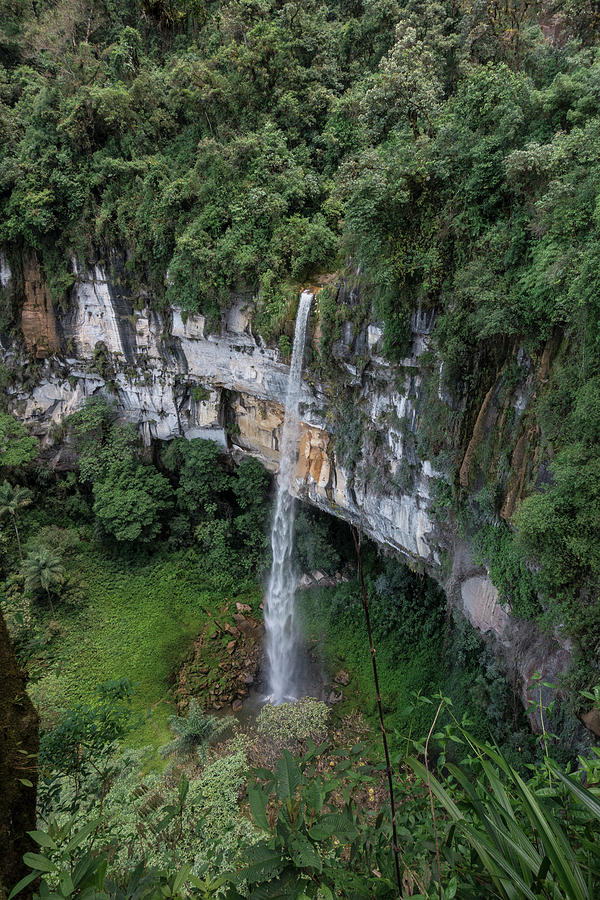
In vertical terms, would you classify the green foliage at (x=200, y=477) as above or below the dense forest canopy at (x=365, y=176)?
below

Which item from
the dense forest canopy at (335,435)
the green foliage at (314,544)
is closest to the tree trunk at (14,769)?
the dense forest canopy at (335,435)

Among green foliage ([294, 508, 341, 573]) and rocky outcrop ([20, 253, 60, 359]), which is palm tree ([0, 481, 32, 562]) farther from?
green foliage ([294, 508, 341, 573])

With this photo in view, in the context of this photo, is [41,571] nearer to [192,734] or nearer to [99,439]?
[99,439]

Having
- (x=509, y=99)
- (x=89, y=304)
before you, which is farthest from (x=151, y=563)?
(x=509, y=99)

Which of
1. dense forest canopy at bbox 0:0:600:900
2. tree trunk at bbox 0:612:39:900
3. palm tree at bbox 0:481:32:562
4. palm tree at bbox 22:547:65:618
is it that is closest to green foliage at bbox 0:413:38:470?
dense forest canopy at bbox 0:0:600:900

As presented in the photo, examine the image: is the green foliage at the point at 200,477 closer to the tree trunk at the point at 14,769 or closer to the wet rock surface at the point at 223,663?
the wet rock surface at the point at 223,663

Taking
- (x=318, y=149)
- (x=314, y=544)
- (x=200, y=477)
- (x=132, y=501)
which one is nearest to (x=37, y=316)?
(x=132, y=501)
